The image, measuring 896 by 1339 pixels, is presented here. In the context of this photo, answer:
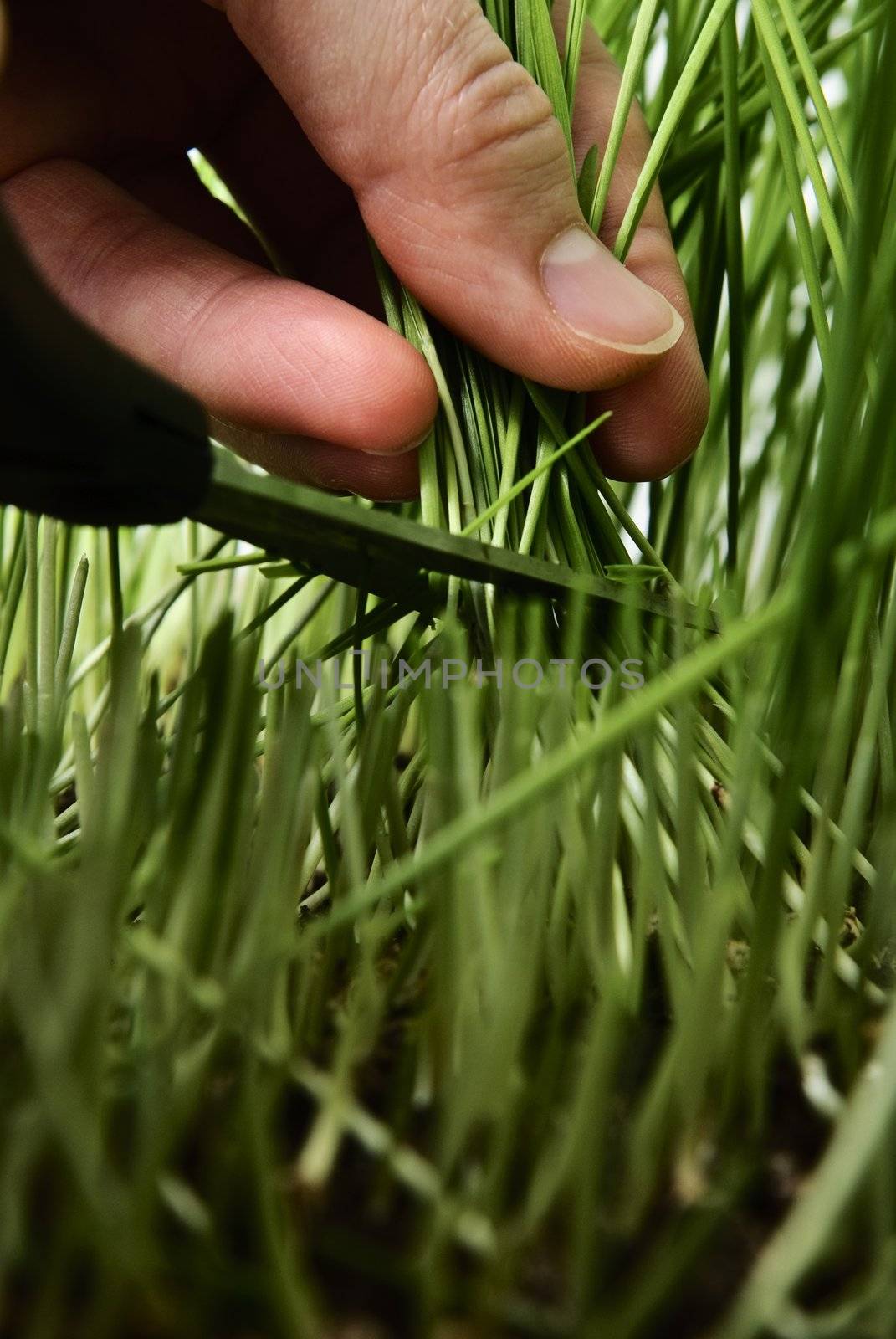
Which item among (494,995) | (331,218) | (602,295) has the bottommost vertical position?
(494,995)

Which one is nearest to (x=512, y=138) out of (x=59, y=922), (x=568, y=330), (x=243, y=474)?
(x=568, y=330)

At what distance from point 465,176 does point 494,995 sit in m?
0.33

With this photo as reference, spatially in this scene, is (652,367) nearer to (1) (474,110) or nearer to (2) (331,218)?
(1) (474,110)

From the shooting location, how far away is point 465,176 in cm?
40

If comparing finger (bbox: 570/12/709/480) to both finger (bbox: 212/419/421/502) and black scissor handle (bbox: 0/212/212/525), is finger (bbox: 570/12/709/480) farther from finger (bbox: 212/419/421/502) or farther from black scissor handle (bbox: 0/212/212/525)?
black scissor handle (bbox: 0/212/212/525)

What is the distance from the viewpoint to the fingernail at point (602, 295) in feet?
1.33

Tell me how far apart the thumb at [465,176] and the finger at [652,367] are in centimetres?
4

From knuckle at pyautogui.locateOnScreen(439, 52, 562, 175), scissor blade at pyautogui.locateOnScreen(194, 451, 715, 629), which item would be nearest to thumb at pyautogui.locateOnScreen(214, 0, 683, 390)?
knuckle at pyautogui.locateOnScreen(439, 52, 562, 175)

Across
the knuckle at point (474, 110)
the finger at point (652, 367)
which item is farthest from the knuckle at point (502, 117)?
the finger at point (652, 367)

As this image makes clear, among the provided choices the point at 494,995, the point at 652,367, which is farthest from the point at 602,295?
the point at 494,995

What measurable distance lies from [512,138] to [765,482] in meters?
0.35

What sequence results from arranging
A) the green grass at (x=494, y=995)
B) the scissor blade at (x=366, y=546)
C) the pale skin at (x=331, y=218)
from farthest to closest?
the pale skin at (x=331, y=218), the scissor blade at (x=366, y=546), the green grass at (x=494, y=995)

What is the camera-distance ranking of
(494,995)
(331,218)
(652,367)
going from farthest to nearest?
1. (331,218)
2. (652,367)
3. (494,995)

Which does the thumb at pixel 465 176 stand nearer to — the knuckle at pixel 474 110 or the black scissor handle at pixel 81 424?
the knuckle at pixel 474 110
